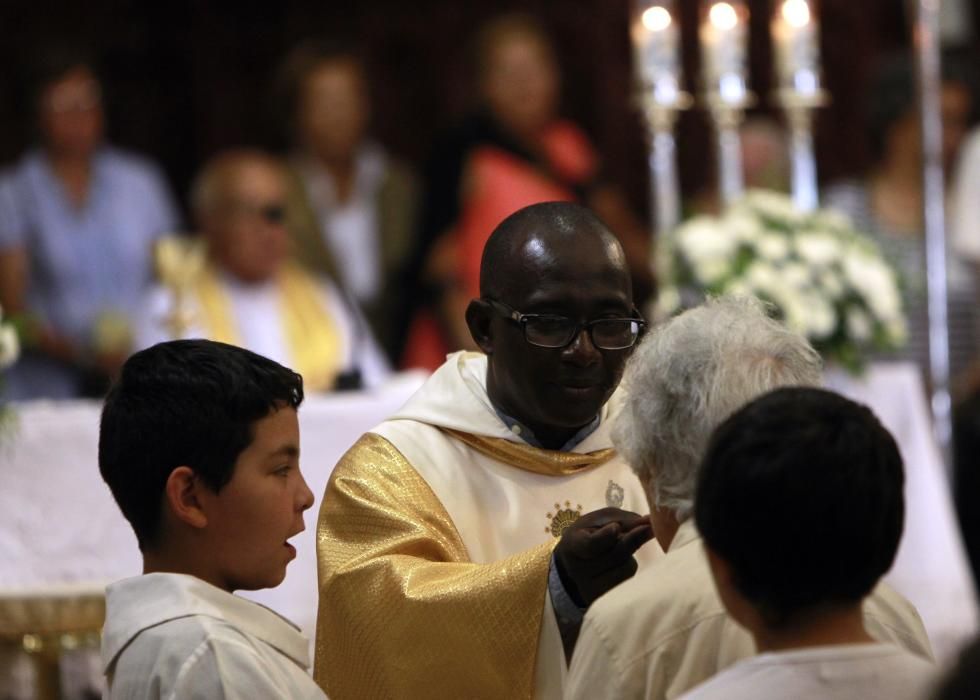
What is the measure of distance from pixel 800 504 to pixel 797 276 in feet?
13.2

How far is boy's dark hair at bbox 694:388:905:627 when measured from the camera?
74.9 inches

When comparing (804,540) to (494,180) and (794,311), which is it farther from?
(494,180)

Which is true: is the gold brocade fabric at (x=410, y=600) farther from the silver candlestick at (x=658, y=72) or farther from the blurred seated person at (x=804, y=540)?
the silver candlestick at (x=658, y=72)

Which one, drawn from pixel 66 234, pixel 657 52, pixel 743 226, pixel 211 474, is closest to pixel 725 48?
pixel 657 52

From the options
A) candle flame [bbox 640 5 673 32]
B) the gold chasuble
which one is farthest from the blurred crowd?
the gold chasuble

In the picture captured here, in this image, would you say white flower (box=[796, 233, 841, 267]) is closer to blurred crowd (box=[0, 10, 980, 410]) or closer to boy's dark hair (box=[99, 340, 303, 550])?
blurred crowd (box=[0, 10, 980, 410])

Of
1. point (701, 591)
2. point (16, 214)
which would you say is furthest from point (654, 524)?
point (16, 214)

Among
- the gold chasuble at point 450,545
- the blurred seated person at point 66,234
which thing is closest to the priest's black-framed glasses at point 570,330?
the gold chasuble at point 450,545

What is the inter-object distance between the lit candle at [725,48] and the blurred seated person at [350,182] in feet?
11.2

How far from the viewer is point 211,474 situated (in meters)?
2.55

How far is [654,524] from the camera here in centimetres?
246

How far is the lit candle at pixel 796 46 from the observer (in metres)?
5.66

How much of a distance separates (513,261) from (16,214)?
5395 millimetres

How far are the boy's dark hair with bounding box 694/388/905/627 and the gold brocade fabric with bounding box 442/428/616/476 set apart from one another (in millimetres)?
1232
